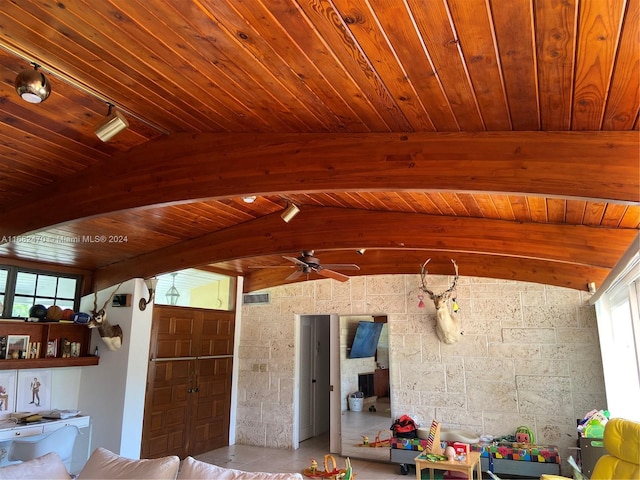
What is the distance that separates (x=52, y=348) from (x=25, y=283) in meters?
1.00

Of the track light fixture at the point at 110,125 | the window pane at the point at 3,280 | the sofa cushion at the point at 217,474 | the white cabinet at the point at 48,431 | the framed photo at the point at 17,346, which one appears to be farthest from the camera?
the window pane at the point at 3,280

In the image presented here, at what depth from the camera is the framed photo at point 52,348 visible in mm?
6332

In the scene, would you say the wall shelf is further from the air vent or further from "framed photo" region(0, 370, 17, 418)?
the air vent

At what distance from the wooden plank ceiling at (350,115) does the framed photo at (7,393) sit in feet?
8.09

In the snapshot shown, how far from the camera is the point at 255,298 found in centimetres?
871

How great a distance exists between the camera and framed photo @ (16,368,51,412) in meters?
6.00

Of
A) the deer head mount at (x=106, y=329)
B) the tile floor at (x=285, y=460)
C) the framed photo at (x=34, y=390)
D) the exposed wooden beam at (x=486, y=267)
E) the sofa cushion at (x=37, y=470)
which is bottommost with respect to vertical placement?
the tile floor at (x=285, y=460)

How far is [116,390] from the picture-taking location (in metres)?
6.50

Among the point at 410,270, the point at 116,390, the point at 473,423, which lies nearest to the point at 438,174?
the point at 410,270

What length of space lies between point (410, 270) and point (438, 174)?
4.73 metres

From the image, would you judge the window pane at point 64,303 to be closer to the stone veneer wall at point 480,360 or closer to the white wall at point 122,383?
the white wall at point 122,383

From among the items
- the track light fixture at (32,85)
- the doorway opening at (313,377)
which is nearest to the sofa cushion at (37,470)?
the track light fixture at (32,85)

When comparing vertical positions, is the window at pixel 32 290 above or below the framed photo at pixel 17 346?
above

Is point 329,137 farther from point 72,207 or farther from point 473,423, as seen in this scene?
point 473,423
